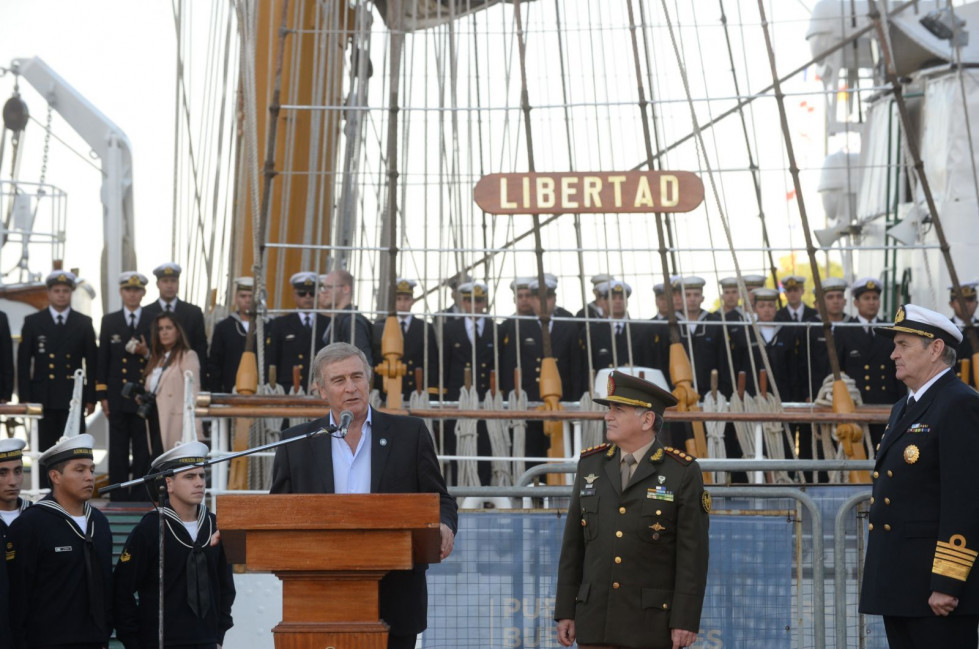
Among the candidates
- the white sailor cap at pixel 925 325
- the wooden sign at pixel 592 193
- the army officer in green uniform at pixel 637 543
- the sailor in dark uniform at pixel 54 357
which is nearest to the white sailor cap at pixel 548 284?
the wooden sign at pixel 592 193

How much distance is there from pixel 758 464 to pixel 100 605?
2.89 meters

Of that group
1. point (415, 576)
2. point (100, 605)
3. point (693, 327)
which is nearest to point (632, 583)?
point (415, 576)

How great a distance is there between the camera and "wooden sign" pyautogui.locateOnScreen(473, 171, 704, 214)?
9305mm

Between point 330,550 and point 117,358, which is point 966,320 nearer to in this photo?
point 117,358

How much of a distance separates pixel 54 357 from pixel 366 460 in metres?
7.53

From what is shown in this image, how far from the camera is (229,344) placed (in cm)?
1177

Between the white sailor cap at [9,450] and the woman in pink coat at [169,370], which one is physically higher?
the woman in pink coat at [169,370]

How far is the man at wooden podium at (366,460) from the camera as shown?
16.2ft

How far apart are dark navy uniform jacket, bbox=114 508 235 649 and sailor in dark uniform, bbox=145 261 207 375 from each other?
5.30 meters

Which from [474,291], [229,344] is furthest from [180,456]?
[229,344]

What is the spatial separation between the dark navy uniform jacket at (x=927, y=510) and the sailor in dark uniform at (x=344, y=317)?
16.3 ft

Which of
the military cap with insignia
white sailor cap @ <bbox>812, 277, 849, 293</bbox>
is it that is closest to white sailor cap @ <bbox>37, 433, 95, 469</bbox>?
the military cap with insignia

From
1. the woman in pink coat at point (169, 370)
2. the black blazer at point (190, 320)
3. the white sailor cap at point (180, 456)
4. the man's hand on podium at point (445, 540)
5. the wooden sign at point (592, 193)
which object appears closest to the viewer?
the man's hand on podium at point (445, 540)

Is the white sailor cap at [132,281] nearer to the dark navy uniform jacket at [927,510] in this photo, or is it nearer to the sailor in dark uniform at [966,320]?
the sailor in dark uniform at [966,320]
